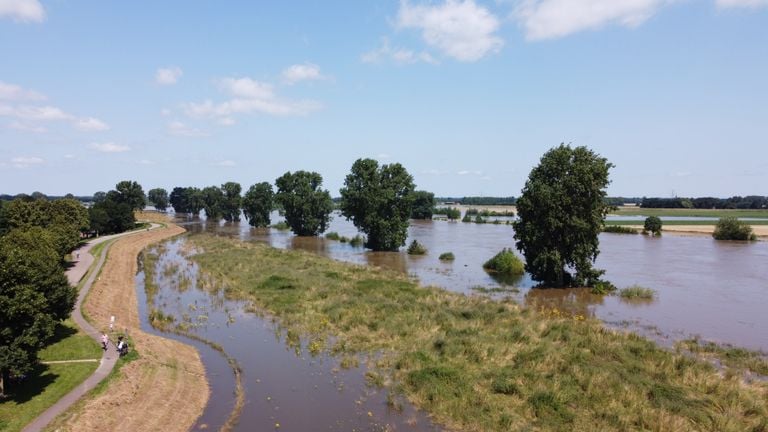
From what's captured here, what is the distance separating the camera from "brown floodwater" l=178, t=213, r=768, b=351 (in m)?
35.2

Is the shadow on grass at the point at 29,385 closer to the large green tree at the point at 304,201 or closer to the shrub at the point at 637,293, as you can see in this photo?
the shrub at the point at 637,293

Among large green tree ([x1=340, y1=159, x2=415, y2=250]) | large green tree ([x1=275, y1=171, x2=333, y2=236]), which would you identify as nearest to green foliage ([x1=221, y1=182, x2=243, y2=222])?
large green tree ([x1=275, y1=171, x2=333, y2=236])

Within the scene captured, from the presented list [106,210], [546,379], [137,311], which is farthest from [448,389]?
[106,210]

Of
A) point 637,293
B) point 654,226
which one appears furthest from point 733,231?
point 637,293

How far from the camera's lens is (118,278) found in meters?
52.8

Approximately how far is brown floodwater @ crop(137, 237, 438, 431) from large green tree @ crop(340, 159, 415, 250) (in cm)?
4176

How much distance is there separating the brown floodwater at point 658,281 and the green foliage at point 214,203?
89.3 m

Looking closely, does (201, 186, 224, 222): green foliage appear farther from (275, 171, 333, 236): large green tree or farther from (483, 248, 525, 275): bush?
(483, 248, 525, 275): bush

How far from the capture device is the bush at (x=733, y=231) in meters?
99.9

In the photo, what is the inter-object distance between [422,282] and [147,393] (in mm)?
34310

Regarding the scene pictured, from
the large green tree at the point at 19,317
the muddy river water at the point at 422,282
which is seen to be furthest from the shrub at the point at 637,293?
the large green tree at the point at 19,317

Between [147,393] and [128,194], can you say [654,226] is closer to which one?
[147,393]

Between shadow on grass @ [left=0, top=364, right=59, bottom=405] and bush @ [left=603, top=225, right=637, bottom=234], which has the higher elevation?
bush @ [left=603, top=225, right=637, bottom=234]

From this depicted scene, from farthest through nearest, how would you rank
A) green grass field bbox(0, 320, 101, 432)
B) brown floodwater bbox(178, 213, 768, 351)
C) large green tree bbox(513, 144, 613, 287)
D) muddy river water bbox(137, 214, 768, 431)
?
large green tree bbox(513, 144, 613, 287), brown floodwater bbox(178, 213, 768, 351), muddy river water bbox(137, 214, 768, 431), green grass field bbox(0, 320, 101, 432)
